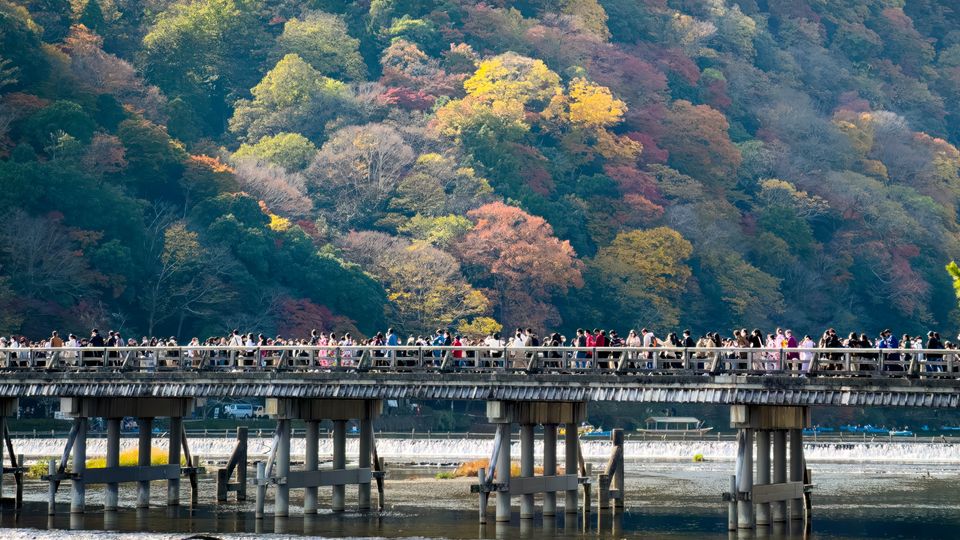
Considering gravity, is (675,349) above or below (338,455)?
above

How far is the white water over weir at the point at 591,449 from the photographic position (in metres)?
81.9

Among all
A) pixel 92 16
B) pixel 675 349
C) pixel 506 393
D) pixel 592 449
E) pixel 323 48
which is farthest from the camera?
pixel 323 48

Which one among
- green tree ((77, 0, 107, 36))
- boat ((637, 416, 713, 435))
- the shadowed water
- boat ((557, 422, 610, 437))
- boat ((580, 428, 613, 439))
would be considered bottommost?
the shadowed water

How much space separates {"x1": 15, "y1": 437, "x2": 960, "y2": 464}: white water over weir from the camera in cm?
8194

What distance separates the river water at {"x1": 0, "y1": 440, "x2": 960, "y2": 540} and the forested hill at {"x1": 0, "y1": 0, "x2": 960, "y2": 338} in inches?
1080

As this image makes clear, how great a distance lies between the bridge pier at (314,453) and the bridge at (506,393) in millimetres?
45

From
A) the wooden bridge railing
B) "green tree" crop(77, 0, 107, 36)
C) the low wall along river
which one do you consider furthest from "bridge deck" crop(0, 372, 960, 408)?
"green tree" crop(77, 0, 107, 36)

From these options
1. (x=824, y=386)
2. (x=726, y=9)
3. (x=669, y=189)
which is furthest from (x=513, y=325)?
(x=824, y=386)

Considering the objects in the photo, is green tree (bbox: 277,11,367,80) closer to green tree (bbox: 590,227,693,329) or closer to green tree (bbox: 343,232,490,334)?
green tree (bbox: 590,227,693,329)

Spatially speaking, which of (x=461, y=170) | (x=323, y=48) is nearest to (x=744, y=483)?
(x=461, y=170)

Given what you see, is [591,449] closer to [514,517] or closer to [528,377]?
[514,517]

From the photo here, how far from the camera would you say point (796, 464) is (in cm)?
4662

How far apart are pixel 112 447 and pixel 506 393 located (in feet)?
41.6

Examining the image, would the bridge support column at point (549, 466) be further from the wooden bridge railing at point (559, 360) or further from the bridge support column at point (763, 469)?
the bridge support column at point (763, 469)
